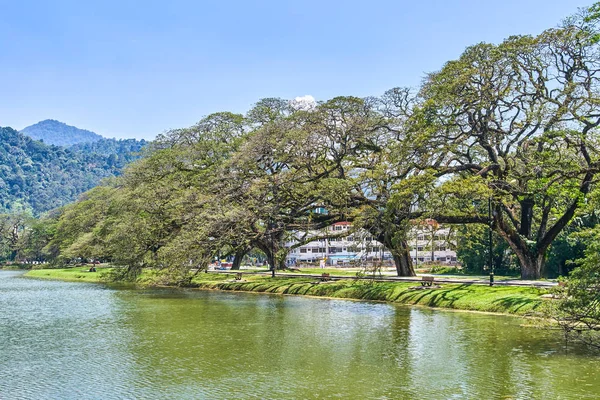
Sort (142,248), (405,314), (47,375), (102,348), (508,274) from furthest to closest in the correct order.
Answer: (508,274) < (142,248) < (405,314) < (102,348) < (47,375)

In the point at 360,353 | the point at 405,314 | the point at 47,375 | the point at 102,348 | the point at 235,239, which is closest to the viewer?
the point at 47,375

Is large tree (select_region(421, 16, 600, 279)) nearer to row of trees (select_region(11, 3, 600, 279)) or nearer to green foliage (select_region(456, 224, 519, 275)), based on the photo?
row of trees (select_region(11, 3, 600, 279))

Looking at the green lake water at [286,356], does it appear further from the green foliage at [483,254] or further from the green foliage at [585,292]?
the green foliage at [483,254]

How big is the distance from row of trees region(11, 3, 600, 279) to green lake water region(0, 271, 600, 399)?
6.82 meters

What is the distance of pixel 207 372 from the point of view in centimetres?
1745

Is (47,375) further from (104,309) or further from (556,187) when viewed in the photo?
(556,187)

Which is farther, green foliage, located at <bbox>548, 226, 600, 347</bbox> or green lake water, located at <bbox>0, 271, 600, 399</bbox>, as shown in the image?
green foliage, located at <bbox>548, 226, 600, 347</bbox>

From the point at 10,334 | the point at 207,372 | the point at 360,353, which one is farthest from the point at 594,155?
the point at 10,334

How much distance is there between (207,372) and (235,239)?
26.3 meters

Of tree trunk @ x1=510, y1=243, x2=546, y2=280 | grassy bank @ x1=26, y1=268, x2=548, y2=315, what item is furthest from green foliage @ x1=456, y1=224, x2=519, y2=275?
grassy bank @ x1=26, y1=268, x2=548, y2=315

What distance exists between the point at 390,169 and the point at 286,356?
69.3 feet

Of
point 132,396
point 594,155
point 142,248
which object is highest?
point 594,155

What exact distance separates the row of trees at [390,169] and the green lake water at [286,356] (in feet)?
22.4

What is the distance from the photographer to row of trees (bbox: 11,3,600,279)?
31922mm
